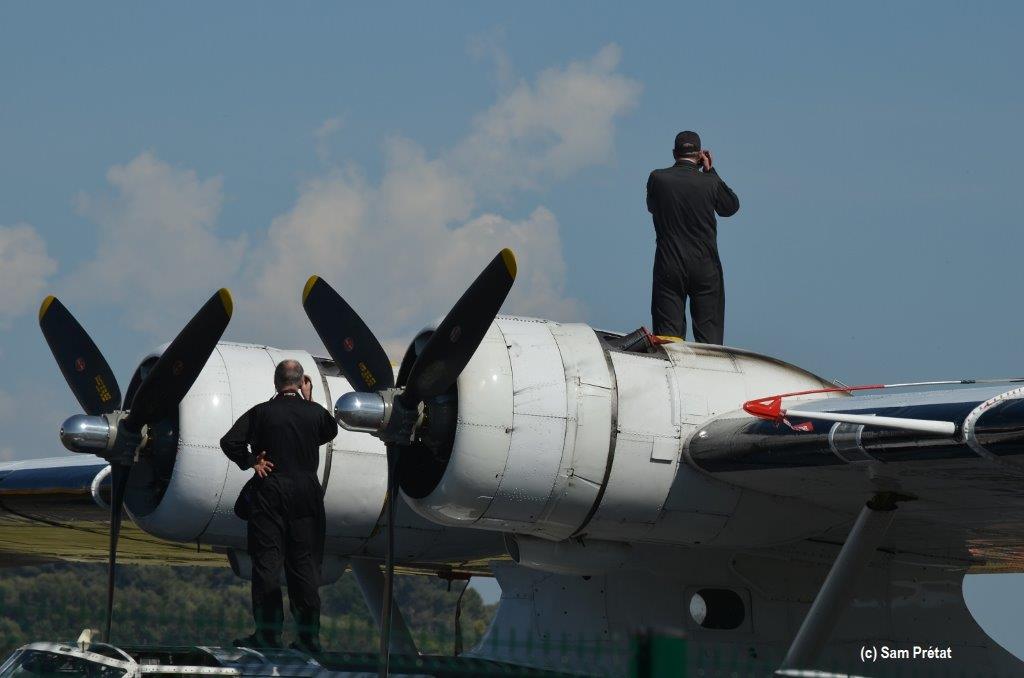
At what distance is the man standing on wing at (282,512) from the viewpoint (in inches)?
399

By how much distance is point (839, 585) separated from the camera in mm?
10703

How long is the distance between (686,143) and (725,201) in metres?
0.64

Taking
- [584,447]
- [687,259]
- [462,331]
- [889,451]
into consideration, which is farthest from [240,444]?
[889,451]

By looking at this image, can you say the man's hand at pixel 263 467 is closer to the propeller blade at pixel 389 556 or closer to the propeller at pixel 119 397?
the propeller blade at pixel 389 556

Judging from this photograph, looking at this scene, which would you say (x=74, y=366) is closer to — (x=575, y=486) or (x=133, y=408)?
(x=133, y=408)

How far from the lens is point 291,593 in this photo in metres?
10.2

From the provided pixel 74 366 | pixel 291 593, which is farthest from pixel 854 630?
pixel 74 366

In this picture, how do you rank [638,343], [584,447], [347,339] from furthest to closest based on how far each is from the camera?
[638,343]
[347,339]
[584,447]

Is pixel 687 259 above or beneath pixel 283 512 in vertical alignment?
above

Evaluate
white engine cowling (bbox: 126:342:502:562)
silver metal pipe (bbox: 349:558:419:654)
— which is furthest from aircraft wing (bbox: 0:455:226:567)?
white engine cowling (bbox: 126:342:502:562)

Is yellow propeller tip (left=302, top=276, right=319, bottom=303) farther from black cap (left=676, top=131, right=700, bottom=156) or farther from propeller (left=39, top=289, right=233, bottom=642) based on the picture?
black cap (left=676, top=131, right=700, bottom=156)

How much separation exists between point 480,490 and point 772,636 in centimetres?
325

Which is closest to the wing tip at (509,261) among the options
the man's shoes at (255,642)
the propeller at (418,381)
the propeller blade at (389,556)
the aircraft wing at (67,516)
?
the propeller at (418,381)

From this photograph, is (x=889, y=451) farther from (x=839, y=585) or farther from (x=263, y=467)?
(x=263, y=467)
